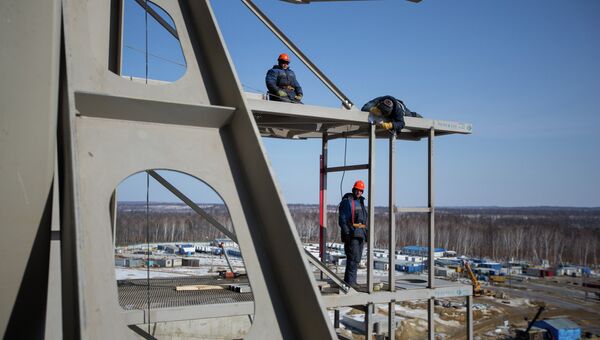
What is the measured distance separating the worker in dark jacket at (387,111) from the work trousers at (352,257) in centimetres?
194

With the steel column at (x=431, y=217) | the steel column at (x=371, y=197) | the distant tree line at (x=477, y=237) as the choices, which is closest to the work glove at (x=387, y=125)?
the steel column at (x=371, y=197)

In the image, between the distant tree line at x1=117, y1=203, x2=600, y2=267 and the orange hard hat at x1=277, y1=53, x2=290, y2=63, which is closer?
the orange hard hat at x1=277, y1=53, x2=290, y2=63

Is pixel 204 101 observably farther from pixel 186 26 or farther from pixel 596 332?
pixel 596 332

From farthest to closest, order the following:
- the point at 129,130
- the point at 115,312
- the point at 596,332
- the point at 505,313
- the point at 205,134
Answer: the point at 505,313 < the point at 596,332 < the point at 205,134 < the point at 129,130 < the point at 115,312

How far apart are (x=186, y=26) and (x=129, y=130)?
3.75 ft

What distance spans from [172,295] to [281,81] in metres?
3.72

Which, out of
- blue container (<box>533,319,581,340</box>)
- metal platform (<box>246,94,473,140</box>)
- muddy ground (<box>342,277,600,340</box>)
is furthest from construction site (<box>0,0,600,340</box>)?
blue container (<box>533,319,581,340</box>)

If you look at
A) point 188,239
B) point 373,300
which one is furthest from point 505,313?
point 188,239

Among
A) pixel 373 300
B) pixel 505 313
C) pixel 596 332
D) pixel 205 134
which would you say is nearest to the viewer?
pixel 205 134

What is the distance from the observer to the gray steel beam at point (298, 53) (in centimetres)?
674

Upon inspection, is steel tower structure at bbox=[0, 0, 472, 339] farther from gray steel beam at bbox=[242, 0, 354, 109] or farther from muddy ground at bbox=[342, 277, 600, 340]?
muddy ground at bbox=[342, 277, 600, 340]

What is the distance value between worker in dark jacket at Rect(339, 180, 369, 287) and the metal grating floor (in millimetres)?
1829

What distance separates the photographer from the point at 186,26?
405cm

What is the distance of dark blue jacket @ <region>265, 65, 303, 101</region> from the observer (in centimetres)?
813
